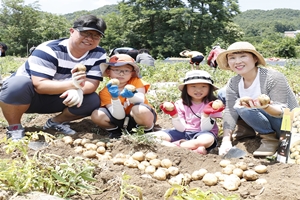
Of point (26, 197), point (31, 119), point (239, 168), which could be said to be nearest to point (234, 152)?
point (239, 168)

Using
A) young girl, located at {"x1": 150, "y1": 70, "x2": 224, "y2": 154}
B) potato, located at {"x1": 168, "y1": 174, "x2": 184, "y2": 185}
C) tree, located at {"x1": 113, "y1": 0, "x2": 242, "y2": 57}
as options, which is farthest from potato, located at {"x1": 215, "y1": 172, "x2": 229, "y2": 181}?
tree, located at {"x1": 113, "y1": 0, "x2": 242, "y2": 57}

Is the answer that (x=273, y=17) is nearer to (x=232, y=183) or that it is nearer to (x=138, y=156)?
(x=138, y=156)

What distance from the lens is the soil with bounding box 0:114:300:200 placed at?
178cm

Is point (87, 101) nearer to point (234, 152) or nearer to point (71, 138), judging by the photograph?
point (71, 138)

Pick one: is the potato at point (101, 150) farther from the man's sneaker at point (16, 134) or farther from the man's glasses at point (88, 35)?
the man's glasses at point (88, 35)

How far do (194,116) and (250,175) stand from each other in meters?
0.87

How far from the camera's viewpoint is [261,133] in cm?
272

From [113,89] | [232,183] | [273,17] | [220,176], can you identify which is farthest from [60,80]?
[273,17]

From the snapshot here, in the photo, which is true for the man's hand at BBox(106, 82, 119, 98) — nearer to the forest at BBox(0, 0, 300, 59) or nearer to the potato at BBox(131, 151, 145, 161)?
the potato at BBox(131, 151, 145, 161)

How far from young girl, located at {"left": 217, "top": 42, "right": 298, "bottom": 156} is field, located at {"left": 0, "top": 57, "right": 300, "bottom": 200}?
169 mm

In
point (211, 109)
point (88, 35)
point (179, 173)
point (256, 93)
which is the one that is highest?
point (88, 35)

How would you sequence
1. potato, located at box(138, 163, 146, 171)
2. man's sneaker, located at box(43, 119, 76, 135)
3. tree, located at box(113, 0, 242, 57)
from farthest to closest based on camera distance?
1. tree, located at box(113, 0, 242, 57)
2. man's sneaker, located at box(43, 119, 76, 135)
3. potato, located at box(138, 163, 146, 171)

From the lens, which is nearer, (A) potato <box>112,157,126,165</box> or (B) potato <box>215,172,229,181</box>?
(B) potato <box>215,172,229,181</box>

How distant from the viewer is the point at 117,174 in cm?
193
